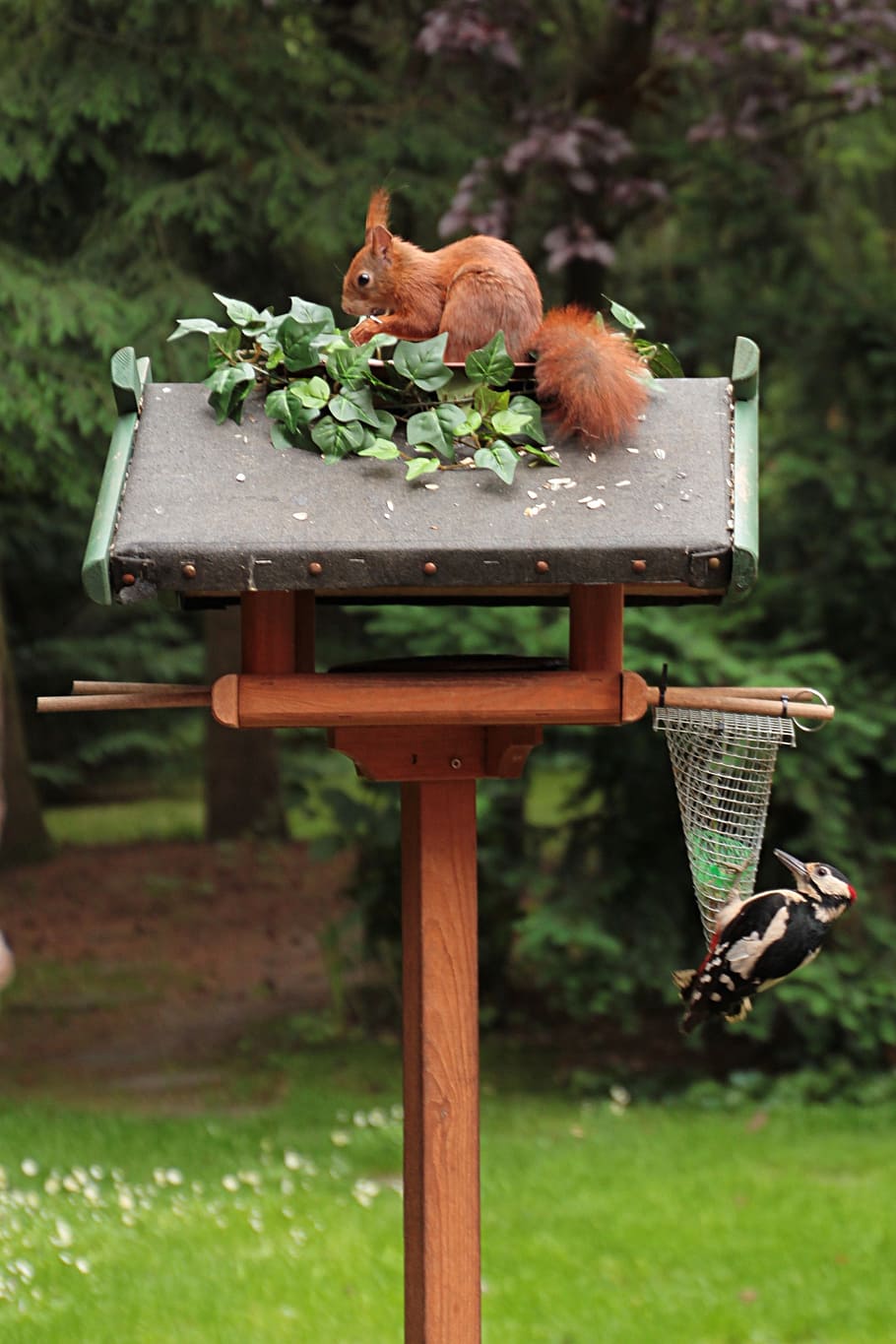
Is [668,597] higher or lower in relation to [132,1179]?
higher

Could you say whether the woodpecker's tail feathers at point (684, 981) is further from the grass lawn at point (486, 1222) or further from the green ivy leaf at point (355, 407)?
the grass lawn at point (486, 1222)

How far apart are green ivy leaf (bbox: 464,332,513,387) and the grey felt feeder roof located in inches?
6.2

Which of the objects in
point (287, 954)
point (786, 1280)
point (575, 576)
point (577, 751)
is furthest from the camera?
point (287, 954)

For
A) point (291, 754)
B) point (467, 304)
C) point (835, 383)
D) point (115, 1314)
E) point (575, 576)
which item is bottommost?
point (291, 754)

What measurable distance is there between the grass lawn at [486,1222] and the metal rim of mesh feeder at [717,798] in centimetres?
183

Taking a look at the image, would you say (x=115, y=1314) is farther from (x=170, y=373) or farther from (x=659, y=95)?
(x=659, y=95)

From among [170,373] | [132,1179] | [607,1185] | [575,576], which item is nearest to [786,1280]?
[607,1185]

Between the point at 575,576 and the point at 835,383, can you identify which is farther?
the point at 835,383

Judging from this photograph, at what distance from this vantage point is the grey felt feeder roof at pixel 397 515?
7.11 feet

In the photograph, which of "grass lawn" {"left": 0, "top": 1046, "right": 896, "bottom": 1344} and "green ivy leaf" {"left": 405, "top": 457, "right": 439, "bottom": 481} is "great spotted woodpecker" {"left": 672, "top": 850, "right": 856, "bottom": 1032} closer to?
"green ivy leaf" {"left": 405, "top": 457, "right": 439, "bottom": 481}

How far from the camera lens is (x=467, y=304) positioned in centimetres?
253

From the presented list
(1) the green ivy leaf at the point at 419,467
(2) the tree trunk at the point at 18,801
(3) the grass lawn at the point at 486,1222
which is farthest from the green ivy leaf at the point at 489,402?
(2) the tree trunk at the point at 18,801

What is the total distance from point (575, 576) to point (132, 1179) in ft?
11.3

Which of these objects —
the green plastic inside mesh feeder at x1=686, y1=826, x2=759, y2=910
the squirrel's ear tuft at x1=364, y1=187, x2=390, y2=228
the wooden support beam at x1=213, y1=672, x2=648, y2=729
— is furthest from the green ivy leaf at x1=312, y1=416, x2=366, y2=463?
the green plastic inside mesh feeder at x1=686, y1=826, x2=759, y2=910
